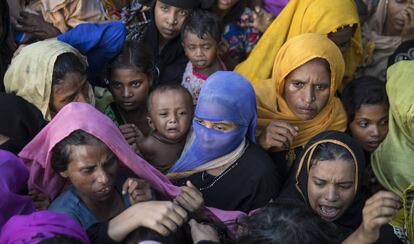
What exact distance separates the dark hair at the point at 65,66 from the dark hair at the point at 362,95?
1693mm

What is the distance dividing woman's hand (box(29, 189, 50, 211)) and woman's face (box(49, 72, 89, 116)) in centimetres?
59

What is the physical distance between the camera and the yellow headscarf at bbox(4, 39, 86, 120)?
3.62 metres

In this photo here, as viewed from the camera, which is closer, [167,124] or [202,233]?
[202,233]

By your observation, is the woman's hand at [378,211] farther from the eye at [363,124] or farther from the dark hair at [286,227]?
the eye at [363,124]

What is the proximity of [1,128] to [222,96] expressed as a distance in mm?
1232

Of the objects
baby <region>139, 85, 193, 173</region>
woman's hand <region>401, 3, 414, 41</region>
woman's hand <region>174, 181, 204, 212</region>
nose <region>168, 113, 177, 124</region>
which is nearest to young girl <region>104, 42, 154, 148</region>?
baby <region>139, 85, 193, 173</region>

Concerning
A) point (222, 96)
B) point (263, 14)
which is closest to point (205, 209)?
point (222, 96)

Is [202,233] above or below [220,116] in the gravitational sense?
below

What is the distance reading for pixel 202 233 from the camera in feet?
9.45

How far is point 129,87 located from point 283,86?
100 cm

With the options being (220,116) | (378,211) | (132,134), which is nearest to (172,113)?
(132,134)

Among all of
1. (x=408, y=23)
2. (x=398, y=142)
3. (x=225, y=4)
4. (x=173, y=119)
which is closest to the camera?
(x=398, y=142)

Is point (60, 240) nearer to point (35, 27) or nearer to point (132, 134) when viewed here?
point (132, 134)

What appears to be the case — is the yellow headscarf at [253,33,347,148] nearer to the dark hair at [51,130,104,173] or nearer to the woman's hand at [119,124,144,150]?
the woman's hand at [119,124,144,150]
